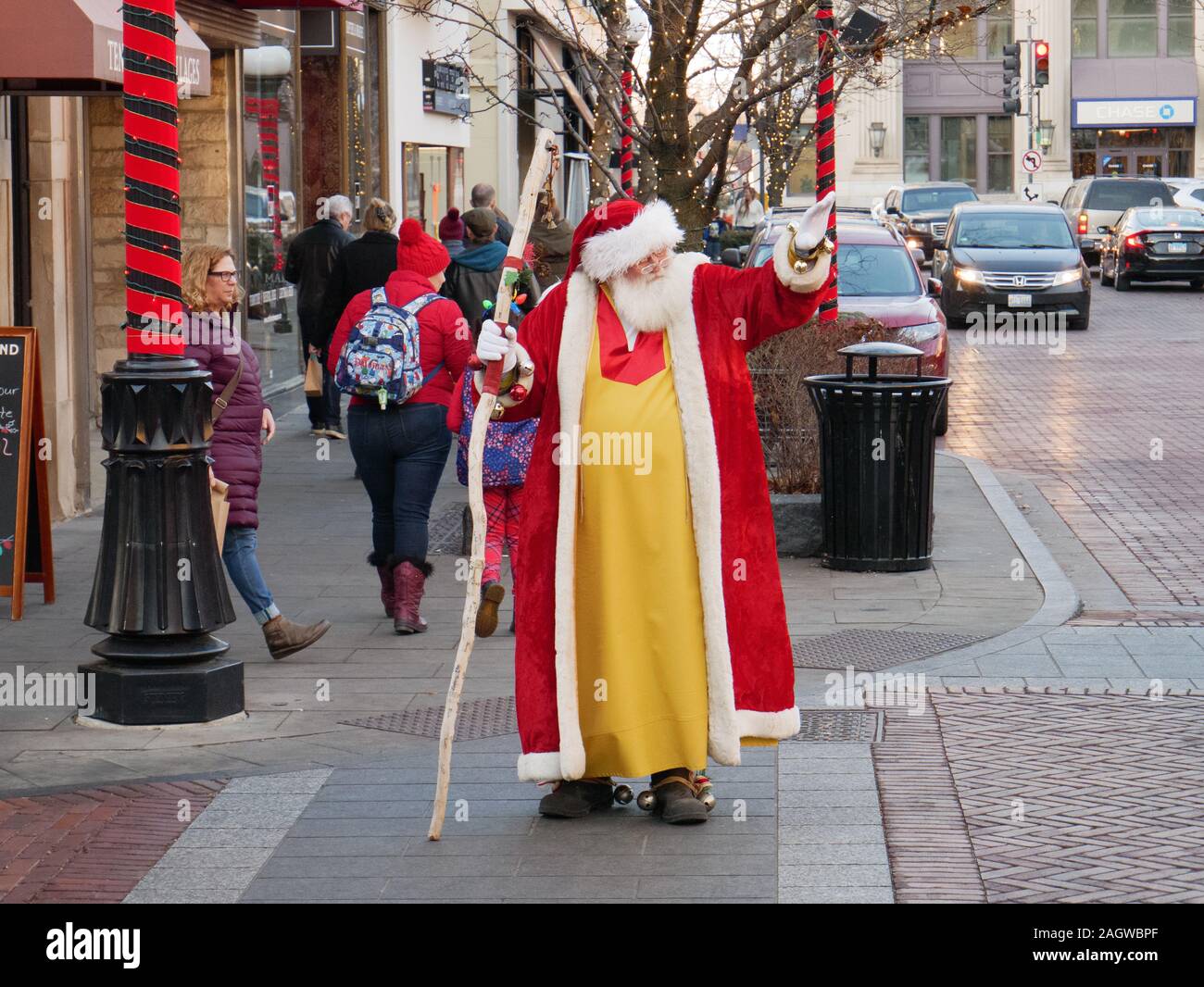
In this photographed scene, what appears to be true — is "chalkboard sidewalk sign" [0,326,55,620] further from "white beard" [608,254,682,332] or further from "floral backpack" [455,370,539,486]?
"white beard" [608,254,682,332]

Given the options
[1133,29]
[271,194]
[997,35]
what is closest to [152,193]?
Result: [271,194]

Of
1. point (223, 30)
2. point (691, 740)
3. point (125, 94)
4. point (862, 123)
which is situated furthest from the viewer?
point (862, 123)

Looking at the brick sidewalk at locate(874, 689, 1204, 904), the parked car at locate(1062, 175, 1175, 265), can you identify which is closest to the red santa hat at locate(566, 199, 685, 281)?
the brick sidewalk at locate(874, 689, 1204, 904)

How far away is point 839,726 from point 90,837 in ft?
8.75

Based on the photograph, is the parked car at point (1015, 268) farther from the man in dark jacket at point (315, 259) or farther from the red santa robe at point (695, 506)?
the red santa robe at point (695, 506)

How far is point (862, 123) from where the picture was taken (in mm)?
63312

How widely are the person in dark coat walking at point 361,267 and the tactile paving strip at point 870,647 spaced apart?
573 centimetres

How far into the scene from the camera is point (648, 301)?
18.2 feet

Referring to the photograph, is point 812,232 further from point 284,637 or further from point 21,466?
point 21,466

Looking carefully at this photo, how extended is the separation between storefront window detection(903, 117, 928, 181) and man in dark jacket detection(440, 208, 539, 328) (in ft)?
177

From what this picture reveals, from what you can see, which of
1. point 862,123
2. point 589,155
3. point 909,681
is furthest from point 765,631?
point 862,123

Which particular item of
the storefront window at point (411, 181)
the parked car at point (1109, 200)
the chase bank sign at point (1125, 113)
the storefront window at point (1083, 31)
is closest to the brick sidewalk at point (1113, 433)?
the storefront window at point (411, 181)
